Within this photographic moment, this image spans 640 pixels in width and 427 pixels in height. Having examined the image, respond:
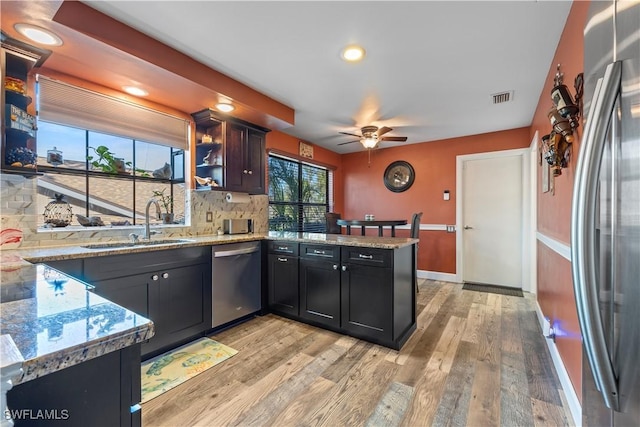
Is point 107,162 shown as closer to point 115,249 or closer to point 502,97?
point 115,249

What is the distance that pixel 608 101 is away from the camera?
2.04 feet

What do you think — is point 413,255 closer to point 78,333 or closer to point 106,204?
point 78,333

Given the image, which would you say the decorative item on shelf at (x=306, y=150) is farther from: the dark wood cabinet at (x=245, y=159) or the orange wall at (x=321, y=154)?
the dark wood cabinet at (x=245, y=159)

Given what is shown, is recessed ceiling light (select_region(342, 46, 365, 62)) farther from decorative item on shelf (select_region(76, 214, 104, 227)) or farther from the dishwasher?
decorative item on shelf (select_region(76, 214, 104, 227))

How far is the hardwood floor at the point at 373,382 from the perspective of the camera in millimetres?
1607

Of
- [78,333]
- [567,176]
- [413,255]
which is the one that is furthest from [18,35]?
[567,176]

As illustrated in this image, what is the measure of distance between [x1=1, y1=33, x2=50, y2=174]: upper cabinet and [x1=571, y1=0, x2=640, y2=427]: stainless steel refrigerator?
285cm

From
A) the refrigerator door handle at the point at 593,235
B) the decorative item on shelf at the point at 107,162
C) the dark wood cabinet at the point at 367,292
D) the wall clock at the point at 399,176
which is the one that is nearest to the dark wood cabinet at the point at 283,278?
the dark wood cabinet at the point at 367,292

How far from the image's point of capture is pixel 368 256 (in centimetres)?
247

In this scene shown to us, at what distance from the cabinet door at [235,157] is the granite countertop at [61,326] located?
91.8 inches

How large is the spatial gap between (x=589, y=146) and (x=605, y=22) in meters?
0.37

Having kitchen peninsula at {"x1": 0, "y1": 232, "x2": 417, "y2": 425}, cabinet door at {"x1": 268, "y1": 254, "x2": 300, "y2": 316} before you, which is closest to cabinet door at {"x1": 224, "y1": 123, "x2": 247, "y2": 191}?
kitchen peninsula at {"x1": 0, "y1": 232, "x2": 417, "y2": 425}

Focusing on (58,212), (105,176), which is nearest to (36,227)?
(58,212)

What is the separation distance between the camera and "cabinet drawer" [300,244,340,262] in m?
2.67
